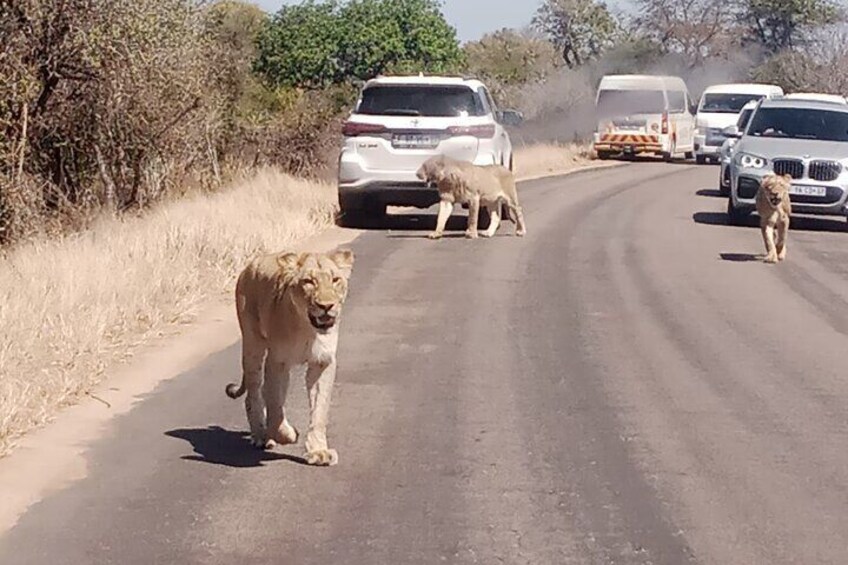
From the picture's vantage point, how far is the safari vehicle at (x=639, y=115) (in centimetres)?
3716

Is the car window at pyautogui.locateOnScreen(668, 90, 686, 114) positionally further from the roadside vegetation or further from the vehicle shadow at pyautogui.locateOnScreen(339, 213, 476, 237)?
the vehicle shadow at pyautogui.locateOnScreen(339, 213, 476, 237)

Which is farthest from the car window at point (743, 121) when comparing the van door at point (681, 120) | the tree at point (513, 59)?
the tree at point (513, 59)

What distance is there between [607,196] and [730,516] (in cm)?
1943

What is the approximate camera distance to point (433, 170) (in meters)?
17.4

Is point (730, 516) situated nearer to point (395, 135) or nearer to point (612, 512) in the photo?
point (612, 512)

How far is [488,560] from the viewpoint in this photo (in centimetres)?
603

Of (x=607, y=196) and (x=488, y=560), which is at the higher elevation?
(x=488, y=560)

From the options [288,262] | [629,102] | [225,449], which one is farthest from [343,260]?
[629,102]

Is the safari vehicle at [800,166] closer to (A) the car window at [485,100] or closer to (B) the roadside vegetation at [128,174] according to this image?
(A) the car window at [485,100]

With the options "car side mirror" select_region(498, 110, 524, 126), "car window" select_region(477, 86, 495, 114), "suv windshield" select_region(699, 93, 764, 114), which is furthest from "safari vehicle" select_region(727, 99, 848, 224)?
"suv windshield" select_region(699, 93, 764, 114)

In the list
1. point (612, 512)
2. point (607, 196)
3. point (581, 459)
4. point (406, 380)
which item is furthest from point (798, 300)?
point (607, 196)

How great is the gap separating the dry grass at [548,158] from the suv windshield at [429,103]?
12.5 m

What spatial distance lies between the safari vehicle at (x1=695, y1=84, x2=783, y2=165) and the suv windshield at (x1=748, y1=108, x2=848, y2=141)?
14.8 m

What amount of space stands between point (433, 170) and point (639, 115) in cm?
2065
